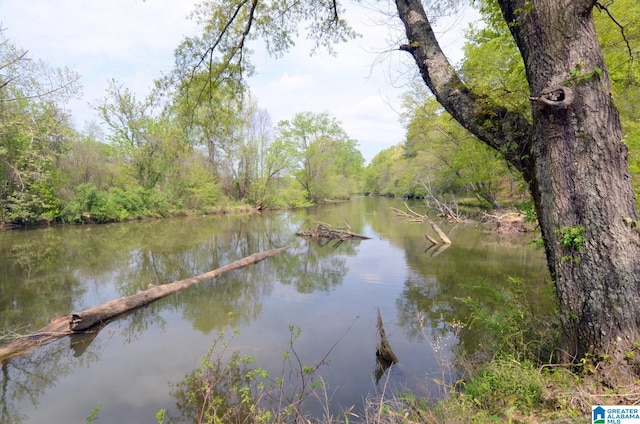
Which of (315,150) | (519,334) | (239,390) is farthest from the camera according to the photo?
(315,150)

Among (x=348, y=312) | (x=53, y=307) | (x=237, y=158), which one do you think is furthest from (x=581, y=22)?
(x=237, y=158)

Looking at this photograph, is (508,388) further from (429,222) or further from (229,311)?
(429,222)

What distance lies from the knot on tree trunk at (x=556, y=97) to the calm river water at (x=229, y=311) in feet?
7.47

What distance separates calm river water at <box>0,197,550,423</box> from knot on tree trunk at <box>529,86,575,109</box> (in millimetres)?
2276

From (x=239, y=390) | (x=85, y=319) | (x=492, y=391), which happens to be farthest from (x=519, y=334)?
(x=85, y=319)

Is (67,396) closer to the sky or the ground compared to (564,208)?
closer to the ground

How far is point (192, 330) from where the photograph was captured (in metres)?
6.07

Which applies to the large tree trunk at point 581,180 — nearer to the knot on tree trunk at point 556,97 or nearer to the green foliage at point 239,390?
the knot on tree trunk at point 556,97

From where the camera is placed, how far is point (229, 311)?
6.98 m

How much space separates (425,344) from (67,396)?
542 centimetres

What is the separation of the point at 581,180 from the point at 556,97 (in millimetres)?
672

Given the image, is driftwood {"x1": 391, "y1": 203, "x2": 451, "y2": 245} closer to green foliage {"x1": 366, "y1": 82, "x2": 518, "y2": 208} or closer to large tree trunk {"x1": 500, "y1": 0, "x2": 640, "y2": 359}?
green foliage {"x1": 366, "y1": 82, "x2": 518, "y2": 208}

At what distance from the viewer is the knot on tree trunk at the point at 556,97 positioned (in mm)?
2352

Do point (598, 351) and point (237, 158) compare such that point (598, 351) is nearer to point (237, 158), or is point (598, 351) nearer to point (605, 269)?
point (605, 269)
